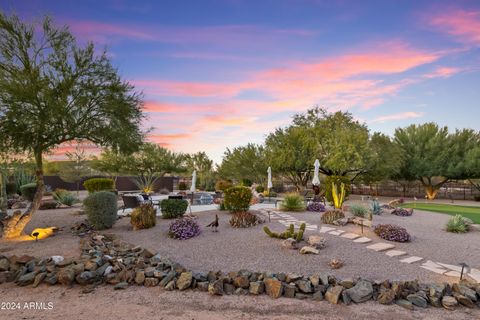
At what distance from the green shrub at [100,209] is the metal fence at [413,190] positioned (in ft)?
82.7

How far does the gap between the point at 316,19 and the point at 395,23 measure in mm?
2754

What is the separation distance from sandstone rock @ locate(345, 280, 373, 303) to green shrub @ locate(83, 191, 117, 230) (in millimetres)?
7445

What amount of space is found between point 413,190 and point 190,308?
2916 centimetres

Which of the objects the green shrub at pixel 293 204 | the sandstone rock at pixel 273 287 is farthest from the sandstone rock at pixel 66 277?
the green shrub at pixel 293 204

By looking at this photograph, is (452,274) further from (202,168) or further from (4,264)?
(202,168)

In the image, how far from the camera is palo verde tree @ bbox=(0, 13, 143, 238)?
7676 millimetres

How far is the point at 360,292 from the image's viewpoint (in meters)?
4.43

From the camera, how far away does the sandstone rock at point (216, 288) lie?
4637mm

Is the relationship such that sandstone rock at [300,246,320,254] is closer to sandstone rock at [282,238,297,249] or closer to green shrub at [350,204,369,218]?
sandstone rock at [282,238,297,249]

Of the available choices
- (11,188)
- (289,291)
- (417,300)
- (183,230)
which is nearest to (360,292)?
(417,300)

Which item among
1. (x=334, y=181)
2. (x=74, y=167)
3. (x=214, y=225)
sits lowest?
(x=214, y=225)

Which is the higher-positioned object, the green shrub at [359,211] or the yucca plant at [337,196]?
the yucca plant at [337,196]

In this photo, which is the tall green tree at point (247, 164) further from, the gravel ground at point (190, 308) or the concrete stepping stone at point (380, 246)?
the gravel ground at point (190, 308)

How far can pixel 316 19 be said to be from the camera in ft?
32.8
